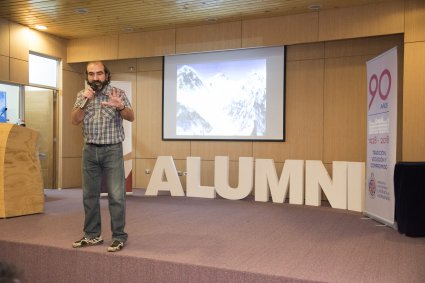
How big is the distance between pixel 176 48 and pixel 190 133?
1586mm

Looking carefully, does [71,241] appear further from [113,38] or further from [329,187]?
[113,38]

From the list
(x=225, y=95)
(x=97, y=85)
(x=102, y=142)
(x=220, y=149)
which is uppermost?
(x=225, y=95)

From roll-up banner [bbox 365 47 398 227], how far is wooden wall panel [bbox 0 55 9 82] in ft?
18.9

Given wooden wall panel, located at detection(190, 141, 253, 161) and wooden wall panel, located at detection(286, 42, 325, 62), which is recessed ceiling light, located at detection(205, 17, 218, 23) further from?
wooden wall panel, located at detection(190, 141, 253, 161)

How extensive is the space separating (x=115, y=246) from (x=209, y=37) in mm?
4871

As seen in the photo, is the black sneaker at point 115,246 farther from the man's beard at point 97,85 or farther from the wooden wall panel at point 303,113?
the wooden wall panel at point 303,113

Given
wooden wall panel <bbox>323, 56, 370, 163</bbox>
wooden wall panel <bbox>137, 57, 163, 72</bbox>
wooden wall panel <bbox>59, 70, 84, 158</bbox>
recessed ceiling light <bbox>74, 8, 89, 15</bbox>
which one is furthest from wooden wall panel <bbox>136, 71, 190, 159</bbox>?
wooden wall panel <bbox>323, 56, 370, 163</bbox>

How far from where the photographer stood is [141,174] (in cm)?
819

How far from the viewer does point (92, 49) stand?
816cm

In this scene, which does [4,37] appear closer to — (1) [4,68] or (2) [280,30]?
(1) [4,68]

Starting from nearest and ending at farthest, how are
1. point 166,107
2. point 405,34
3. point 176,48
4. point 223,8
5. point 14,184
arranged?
1. point 14,184
2. point 405,34
3. point 223,8
4. point 176,48
5. point 166,107

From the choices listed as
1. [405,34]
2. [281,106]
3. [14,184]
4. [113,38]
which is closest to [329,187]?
[281,106]

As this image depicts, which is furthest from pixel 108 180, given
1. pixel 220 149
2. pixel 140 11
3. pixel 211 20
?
pixel 211 20

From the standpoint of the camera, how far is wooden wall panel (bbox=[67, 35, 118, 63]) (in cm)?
797
